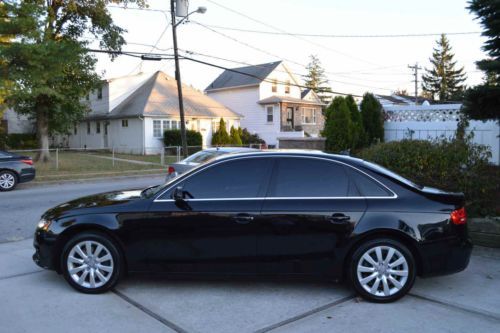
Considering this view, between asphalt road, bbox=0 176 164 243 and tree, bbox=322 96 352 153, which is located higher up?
tree, bbox=322 96 352 153

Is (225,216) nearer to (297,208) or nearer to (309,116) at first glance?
(297,208)

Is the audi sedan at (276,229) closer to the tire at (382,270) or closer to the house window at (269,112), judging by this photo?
the tire at (382,270)

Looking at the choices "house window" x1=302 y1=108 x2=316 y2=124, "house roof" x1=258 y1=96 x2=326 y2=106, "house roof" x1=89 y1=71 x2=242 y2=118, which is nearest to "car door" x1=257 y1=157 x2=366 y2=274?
"house roof" x1=89 y1=71 x2=242 y2=118

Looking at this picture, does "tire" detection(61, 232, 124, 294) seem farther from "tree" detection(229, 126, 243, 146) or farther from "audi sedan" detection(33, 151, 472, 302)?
"tree" detection(229, 126, 243, 146)

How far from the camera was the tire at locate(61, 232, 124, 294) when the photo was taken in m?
4.90

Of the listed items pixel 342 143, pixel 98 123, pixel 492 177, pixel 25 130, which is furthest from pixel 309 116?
pixel 492 177

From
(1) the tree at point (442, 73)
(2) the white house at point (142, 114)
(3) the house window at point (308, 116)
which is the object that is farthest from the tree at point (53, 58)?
(1) the tree at point (442, 73)

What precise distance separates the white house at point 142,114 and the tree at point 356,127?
20615 mm

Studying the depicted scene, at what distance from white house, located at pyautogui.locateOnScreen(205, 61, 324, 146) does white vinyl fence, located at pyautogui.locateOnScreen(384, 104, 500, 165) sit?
28.3 meters

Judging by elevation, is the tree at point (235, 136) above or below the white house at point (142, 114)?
below

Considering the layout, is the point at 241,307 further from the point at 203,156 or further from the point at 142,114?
the point at 142,114

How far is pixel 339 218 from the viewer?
15.5ft

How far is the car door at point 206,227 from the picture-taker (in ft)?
15.7

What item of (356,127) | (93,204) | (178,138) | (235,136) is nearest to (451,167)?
(356,127)
